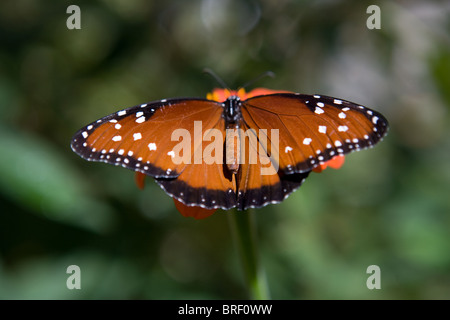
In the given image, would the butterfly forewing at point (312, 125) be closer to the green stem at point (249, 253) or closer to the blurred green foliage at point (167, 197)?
the green stem at point (249, 253)

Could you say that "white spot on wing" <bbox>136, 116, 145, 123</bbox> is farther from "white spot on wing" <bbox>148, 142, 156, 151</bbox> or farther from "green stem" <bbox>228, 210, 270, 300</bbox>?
"green stem" <bbox>228, 210, 270, 300</bbox>

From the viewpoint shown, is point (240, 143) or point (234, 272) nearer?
point (240, 143)

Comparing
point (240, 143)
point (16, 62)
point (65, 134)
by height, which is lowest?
point (240, 143)

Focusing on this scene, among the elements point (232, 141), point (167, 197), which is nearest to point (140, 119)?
point (232, 141)

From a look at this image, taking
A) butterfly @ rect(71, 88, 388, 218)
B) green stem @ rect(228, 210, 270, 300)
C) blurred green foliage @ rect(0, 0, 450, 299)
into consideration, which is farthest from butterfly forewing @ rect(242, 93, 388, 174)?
blurred green foliage @ rect(0, 0, 450, 299)

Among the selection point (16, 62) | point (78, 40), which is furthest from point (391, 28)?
point (16, 62)

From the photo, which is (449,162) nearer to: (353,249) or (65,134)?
(353,249)

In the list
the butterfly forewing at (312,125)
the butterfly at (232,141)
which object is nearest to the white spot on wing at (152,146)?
the butterfly at (232,141)
